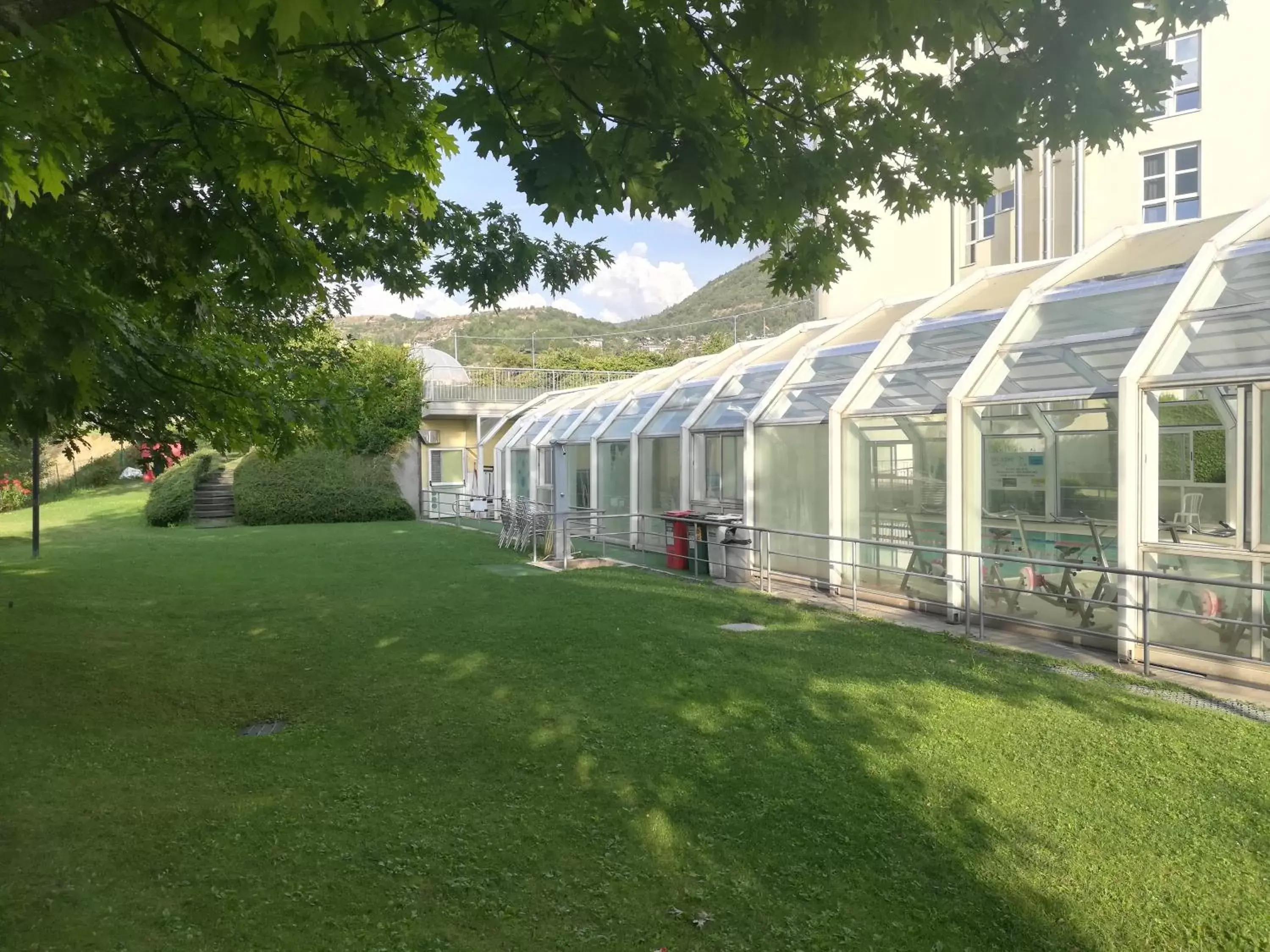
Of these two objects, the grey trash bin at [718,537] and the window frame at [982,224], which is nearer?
the grey trash bin at [718,537]

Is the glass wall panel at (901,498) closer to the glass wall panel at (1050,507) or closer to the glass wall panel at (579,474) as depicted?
the glass wall panel at (1050,507)

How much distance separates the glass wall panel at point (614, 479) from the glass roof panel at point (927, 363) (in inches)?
296

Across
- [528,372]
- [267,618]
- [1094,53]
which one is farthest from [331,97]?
[528,372]

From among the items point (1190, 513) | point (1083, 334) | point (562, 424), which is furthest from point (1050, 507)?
point (562, 424)

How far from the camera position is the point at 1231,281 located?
737 centimetres

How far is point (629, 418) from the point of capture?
17406 millimetres

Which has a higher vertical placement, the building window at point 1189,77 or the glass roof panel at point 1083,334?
the building window at point 1189,77

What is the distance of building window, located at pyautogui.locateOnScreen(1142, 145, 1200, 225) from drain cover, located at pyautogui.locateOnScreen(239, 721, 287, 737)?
63.9 ft

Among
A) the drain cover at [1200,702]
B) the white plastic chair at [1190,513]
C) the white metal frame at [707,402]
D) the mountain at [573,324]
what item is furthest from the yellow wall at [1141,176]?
the mountain at [573,324]

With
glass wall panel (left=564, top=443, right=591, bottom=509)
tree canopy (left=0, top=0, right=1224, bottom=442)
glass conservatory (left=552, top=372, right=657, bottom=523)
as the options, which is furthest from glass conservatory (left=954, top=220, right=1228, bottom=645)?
glass wall panel (left=564, top=443, right=591, bottom=509)

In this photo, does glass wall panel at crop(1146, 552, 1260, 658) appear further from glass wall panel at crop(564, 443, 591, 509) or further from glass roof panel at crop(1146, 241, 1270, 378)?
glass wall panel at crop(564, 443, 591, 509)

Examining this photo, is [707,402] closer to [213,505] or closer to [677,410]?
[677,410]

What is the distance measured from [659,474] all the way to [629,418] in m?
2.01

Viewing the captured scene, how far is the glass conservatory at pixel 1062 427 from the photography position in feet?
26.1
